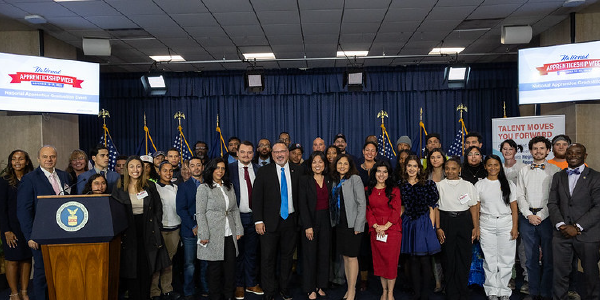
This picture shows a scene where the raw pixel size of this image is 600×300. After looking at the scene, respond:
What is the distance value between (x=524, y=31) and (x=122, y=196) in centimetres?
634

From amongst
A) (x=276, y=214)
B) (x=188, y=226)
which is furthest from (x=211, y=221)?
(x=276, y=214)

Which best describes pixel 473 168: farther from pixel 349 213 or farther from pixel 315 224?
pixel 315 224

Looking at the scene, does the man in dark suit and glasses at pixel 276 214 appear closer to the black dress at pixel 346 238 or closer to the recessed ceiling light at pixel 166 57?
the black dress at pixel 346 238

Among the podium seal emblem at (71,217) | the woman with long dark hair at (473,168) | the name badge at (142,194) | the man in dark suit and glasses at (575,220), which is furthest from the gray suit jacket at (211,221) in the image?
the man in dark suit and glasses at (575,220)

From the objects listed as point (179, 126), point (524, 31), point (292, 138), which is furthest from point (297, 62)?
point (524, 31)

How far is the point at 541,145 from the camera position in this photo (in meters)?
4.34

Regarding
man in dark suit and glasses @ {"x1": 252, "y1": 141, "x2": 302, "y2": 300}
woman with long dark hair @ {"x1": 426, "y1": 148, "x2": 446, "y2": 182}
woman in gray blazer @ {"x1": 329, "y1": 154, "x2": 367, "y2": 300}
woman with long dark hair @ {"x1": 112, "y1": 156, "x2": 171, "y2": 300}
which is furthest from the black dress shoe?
woman with long dark hair @ {"x1": 426, "y1": 148, "x2": 446, "y2": 182}

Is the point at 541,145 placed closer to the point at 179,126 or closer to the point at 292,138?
the point at 292,138

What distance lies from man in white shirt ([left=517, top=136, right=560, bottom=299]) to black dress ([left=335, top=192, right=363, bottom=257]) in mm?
1693

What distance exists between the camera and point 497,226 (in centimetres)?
408

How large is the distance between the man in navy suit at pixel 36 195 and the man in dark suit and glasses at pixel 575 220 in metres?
4.64

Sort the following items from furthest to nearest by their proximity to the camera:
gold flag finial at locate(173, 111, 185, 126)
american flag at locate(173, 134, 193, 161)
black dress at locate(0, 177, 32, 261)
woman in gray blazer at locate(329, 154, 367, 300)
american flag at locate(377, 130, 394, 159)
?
gold flag finial at locate(173, 111, 185, 126), american flag at locate(173, 134, 193, 161), american flag at locate(377, 130, 394, 159), black dress at locate(0, 177, 32, 261), woman in gray blazer at locate(329, 154, 367, 300)

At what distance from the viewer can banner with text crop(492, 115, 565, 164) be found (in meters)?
6.37

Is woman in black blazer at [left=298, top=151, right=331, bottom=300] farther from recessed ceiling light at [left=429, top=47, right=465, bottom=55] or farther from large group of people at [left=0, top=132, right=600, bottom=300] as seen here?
recessed ceiling light at [left=429, top=47, right=465, bottom=55]
